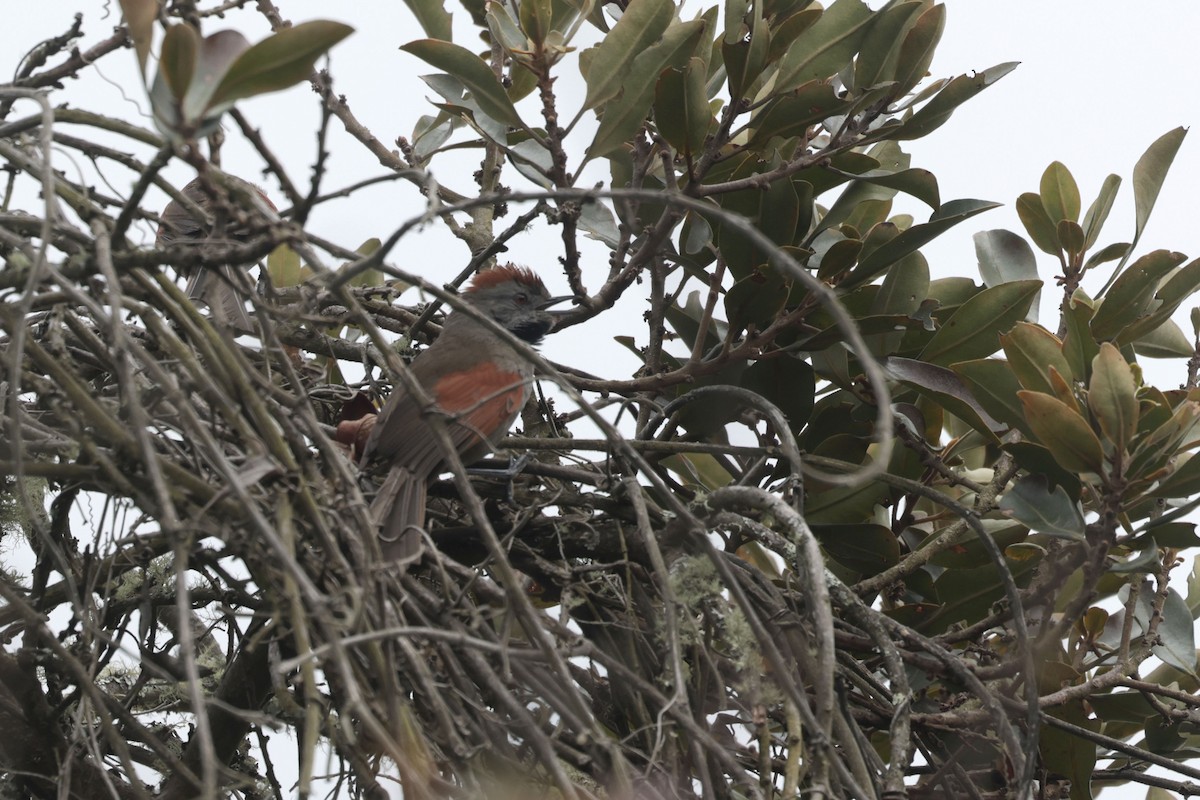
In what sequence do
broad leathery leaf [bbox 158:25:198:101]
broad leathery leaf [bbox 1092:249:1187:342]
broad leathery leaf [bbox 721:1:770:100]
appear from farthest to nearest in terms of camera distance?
broad leathery leaf [bbox 1092:249:1187:342] → broad leathery leaf [bbox 721:1:770:100] → broad leathery leaf [bbox 158:25:198:101]

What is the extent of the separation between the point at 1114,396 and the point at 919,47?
1.20 m

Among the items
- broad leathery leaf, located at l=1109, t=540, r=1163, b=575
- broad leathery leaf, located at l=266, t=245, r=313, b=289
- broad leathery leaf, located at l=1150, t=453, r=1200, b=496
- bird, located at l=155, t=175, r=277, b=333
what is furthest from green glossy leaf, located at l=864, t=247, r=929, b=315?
broad leathery leaf, located at l=266, t=245, r=313, b=289

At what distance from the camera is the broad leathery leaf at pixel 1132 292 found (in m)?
3.44

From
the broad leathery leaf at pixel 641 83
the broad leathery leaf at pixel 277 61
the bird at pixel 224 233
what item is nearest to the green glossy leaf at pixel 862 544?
the broad leathery leaf at pixel 641 83

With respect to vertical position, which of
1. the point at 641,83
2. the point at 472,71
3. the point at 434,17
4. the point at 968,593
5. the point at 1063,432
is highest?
the point at 434,17

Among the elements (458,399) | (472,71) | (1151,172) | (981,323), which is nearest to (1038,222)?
(1151,172)

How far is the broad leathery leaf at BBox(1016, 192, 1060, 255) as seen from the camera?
3818mm

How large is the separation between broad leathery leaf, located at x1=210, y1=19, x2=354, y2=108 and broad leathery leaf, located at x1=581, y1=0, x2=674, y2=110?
1.62m

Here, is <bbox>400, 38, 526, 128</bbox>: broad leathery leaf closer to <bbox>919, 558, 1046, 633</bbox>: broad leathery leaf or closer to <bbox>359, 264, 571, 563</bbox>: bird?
<bbox>359, 264, 571, 563</bbox>: bird

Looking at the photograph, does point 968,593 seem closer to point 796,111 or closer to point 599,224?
point 796,111

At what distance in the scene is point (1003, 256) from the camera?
12.7 feet

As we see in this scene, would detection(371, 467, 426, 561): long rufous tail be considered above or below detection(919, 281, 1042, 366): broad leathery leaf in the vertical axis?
above

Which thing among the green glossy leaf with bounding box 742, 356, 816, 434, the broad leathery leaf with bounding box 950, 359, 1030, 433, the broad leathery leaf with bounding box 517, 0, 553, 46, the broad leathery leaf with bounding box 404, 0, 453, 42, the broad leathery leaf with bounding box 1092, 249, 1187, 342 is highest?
the broad leathery leaf with bounding box 404, 0, 453, 42

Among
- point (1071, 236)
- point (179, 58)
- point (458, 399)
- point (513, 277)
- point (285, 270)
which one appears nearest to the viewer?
point (179, 58)
